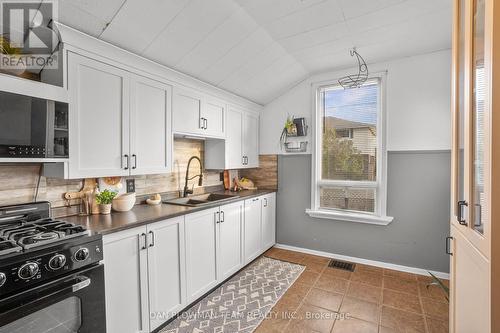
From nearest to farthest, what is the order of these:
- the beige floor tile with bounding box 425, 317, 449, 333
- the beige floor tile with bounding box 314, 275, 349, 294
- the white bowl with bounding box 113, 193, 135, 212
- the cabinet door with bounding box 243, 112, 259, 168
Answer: the beige floor tile with bounding box 425, 317, 449, 333 < the white bowl with bounding box 113, 193, 135, 212 < the beige floor tile with bounding box 314, 275, 349, 294 < the cabinet door with bounding box 243, 112, 259, 168

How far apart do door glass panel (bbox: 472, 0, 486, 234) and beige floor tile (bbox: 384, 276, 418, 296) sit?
1944mm

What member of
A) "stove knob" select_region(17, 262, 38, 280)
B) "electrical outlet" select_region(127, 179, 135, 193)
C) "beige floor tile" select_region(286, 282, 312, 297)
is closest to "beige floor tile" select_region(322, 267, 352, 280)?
"beige floor tile" select_region(286, 282, 312, 297)

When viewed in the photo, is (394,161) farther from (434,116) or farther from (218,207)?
(218,207)

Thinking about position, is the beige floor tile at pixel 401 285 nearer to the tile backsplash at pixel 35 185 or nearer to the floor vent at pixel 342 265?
the floor vent at pixel 342 265

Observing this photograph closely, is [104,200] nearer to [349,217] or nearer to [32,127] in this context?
[32,127]

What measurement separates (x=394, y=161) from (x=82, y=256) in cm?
325

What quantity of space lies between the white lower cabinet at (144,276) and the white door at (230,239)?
0.56 metres

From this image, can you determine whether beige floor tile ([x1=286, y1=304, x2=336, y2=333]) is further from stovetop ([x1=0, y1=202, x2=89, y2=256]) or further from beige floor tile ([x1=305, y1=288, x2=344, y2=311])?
stovetop ([x1=0, y1=202, x2=89, y2=256])

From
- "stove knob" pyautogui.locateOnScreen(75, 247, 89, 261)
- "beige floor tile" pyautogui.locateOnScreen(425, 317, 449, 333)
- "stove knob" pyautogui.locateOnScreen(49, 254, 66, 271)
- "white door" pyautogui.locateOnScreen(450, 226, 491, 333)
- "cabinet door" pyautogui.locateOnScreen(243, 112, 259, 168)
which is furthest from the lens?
"cabinet door" pyautogui.locateOnScreen(243, 112, 259, 168)

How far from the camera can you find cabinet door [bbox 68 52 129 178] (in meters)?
1.68

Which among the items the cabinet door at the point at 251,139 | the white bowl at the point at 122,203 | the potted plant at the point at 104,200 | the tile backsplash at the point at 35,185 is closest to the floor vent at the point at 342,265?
the cabinet door at the point at 251,139

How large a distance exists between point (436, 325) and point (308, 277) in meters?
1.19

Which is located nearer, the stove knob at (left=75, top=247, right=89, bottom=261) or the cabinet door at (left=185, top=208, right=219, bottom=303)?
the stove knob at (left=75, top=247, right=89, bottom=261)

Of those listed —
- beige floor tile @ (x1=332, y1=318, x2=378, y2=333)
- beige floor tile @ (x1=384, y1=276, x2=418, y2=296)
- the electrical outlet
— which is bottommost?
beige floor tile @ (x1=332, y1=318, x2=378, y2=333)
